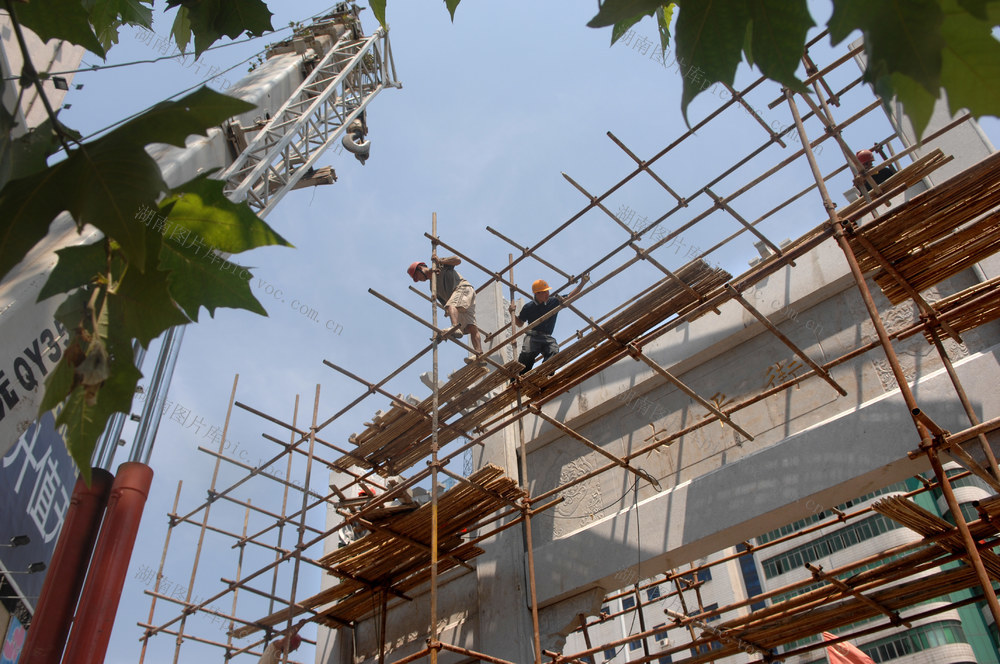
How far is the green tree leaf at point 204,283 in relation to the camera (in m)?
1.75

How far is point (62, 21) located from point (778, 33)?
154 centimetres

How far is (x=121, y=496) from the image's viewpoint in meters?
1.66

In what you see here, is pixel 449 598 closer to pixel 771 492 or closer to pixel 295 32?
pixel 771 492

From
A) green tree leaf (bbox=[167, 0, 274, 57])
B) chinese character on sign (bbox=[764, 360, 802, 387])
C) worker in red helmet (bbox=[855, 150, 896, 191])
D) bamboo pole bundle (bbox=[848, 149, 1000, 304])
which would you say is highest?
worker in red helmet (bbox=[855, 150, 896, 191])

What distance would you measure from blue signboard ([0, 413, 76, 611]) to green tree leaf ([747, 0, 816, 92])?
10.3m

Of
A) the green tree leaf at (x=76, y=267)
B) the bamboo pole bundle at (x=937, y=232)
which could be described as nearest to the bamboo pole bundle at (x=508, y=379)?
the bamboo pole bundle at (x=937, y=232)

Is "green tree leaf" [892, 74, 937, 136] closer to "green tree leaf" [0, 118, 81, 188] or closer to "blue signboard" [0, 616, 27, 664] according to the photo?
"green tree leaf" [0, 118, 81, 188]

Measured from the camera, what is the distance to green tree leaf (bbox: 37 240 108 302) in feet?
5.45

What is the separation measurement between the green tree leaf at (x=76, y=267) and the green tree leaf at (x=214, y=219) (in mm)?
171

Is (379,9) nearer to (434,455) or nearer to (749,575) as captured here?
(434,455)

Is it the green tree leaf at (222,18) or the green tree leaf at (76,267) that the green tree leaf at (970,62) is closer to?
the green tree leaf at (76,267)

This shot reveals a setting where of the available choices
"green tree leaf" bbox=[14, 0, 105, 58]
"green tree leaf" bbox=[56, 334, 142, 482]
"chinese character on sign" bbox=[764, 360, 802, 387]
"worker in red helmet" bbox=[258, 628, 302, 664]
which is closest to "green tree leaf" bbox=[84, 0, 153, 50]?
"green tree leaf" bbox=[14, 0, 105, 58]

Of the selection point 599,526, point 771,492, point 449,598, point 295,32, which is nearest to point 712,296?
point 771,492

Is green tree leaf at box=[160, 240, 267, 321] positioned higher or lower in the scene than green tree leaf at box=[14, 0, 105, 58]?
lower
